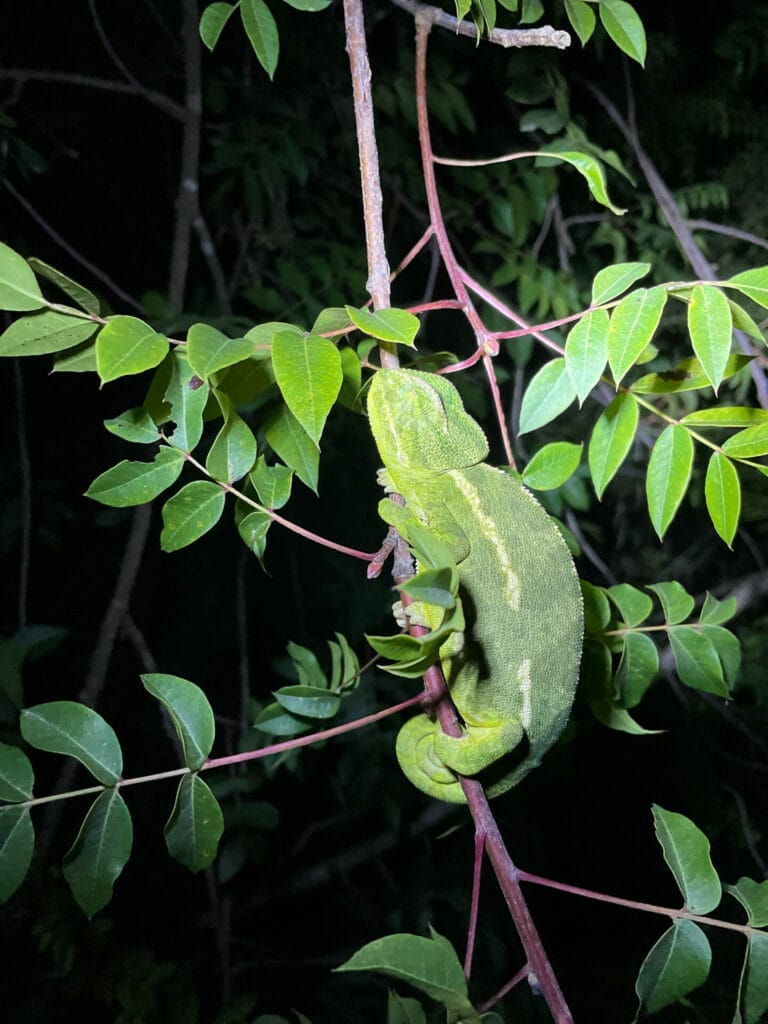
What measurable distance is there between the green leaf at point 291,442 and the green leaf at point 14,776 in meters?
0.47

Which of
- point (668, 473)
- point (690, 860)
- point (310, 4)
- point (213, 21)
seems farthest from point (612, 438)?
point (213, 21)

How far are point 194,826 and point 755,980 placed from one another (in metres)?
0.73

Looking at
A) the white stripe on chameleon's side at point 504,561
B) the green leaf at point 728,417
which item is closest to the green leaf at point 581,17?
the green leaf at point 728,417

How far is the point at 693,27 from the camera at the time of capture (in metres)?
3.28

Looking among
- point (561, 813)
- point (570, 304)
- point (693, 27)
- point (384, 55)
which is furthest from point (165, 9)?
point (561, 813)

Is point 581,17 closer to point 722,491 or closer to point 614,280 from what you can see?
point 614,280

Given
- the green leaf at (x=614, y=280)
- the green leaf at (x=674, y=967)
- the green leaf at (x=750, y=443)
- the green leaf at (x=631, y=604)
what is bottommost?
the green leaf at (x=674, y=967)

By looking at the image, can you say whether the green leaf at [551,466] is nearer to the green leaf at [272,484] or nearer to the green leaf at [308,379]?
the green leaf at [272,484]

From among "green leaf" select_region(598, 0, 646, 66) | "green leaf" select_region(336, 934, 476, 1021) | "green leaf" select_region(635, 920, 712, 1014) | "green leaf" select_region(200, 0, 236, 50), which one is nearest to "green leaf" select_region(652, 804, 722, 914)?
"green leaf" select_region(635, 920, 712, 1014)

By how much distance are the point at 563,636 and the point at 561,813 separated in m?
2.17

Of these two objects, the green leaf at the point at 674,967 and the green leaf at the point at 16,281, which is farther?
the green leaf at the point at 674,967

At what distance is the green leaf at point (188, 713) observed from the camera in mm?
904

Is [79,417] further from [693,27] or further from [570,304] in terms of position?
[693,27]

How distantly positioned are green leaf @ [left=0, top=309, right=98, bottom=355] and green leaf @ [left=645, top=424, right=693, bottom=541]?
74 centimetres
